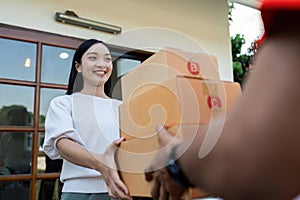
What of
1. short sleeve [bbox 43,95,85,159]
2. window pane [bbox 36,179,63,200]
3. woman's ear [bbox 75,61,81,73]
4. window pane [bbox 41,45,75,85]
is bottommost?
window pane [bbox 36,179,63,200]

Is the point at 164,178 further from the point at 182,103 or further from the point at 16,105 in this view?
the point at 16,105

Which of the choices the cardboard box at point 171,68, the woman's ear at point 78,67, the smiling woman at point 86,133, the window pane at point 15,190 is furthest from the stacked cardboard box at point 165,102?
the window pane at point 15,190

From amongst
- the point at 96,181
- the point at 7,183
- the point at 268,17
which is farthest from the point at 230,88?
the point at 7,183

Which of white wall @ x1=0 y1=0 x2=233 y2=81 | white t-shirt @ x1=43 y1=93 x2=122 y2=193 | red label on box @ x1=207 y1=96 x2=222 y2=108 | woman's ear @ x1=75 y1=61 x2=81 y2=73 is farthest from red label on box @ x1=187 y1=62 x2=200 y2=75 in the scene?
white wall @ x1=0 y1=0 x2=233 y2=81

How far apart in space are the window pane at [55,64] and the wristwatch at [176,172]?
6.57ft

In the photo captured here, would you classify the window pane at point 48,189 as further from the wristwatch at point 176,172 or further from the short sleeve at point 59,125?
the wristwatch at point 176,172

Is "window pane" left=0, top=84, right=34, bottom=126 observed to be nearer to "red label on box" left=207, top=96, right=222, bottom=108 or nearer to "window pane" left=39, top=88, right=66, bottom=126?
"window pane" left=39, top=88, right=66, bottom=126

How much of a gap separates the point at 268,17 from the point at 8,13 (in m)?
2.18

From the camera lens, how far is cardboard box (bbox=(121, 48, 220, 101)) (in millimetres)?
951

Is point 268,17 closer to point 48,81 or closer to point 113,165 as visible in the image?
point 113,165

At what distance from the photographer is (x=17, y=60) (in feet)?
7.59

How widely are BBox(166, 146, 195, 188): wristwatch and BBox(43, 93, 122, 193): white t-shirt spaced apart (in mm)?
730

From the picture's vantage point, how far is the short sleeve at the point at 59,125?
4.10 feet

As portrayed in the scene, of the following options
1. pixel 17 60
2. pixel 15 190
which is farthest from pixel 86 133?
pixel 17 60
